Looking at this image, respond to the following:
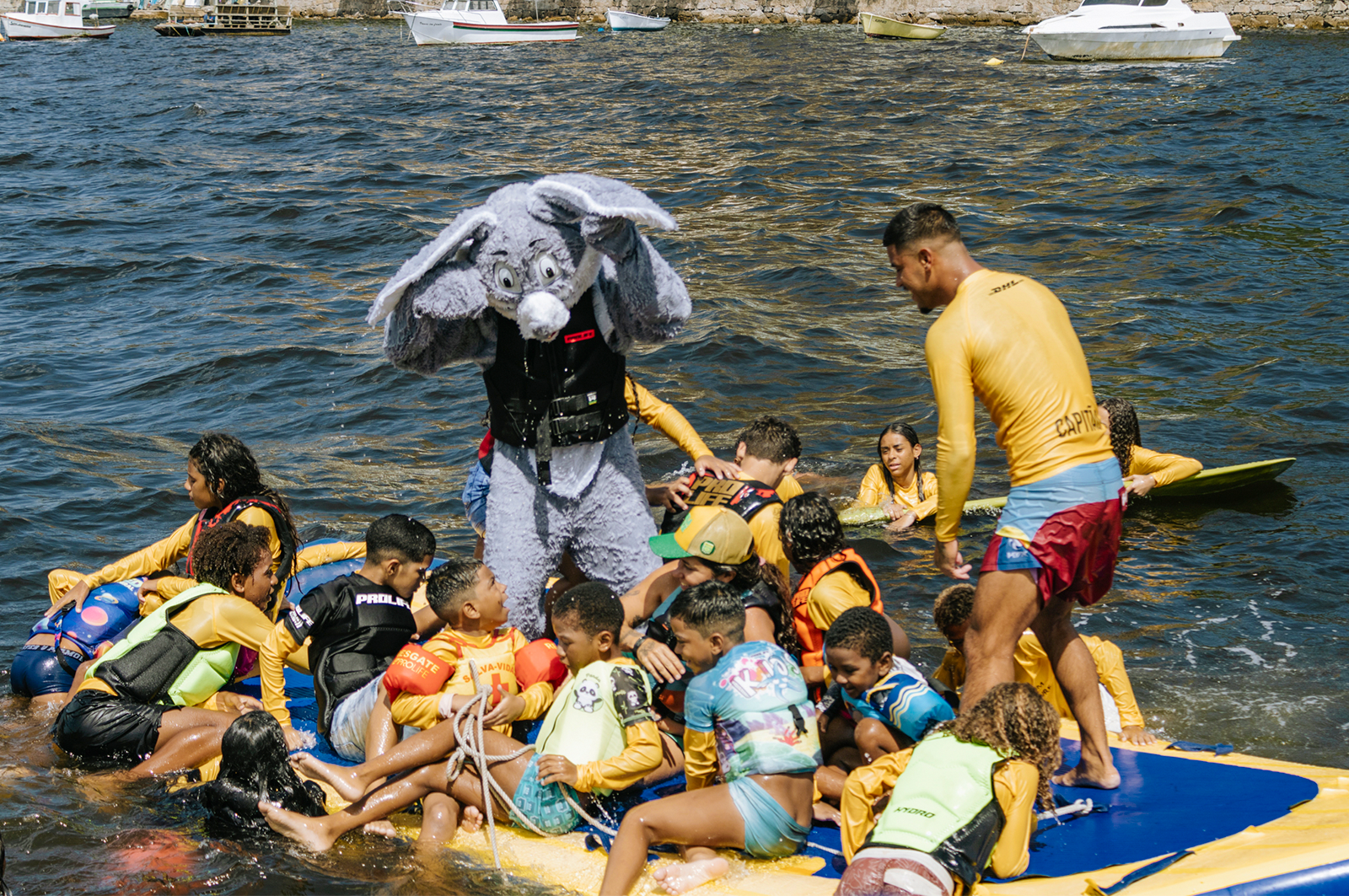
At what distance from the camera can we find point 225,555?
5.64 meters

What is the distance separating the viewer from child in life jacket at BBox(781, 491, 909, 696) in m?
4.93

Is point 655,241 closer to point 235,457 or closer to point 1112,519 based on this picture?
point 235,457

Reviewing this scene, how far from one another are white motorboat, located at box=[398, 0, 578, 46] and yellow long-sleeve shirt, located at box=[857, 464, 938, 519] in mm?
38064

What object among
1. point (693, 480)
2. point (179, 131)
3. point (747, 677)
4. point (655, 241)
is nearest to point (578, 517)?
point (693, 480)

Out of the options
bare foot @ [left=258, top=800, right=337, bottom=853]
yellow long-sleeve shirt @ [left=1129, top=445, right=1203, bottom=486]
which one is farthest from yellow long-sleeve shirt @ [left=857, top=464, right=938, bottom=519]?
bare foot @ [left=258, top=800, right=337, bottom=853]

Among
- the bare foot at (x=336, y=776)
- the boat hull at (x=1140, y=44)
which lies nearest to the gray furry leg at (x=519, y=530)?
the bare foot at (x=336, y=776)

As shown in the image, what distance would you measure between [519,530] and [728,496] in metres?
1.00

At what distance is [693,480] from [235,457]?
8.36 ft

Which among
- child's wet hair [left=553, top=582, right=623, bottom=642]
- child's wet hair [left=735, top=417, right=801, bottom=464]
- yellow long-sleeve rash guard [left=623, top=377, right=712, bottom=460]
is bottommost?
child's wet hair [left=553, top=582, right=623, bottom=642]

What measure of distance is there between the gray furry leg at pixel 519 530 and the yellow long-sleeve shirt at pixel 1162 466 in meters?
5.05

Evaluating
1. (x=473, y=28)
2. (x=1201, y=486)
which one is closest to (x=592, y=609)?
(x=1201, y=486)

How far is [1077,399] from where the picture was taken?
4.20 metres

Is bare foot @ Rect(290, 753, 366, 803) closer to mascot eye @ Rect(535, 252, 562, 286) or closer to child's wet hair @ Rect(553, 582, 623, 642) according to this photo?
child's wet hair @ Rect(553, 582, 623, 642)

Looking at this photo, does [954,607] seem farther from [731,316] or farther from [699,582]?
[731,316]
